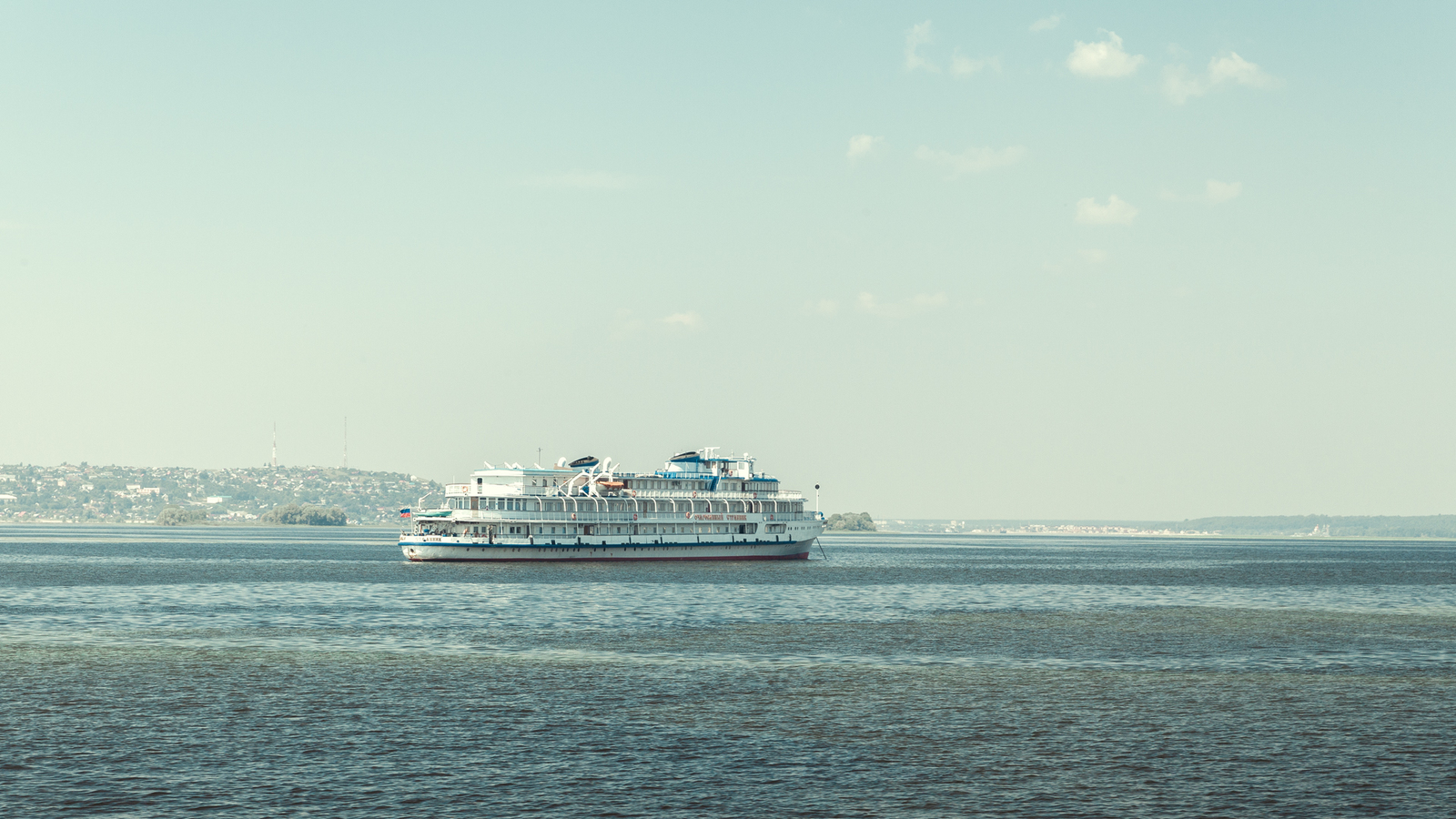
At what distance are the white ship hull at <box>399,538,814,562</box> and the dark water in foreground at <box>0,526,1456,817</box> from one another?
43.4 metres

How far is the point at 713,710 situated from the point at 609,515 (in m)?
Result: 95.9

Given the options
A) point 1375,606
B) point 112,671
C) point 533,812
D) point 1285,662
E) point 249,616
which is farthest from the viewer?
point 1375,606

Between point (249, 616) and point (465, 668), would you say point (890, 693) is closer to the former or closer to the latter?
point (465, 668)

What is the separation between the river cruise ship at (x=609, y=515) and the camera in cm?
13100

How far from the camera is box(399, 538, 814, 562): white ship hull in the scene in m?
131

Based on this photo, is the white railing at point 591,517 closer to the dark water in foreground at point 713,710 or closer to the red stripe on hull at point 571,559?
the red stripe on hull at point 571,559

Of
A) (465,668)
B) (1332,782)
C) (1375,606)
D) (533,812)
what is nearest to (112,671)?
(465,668)

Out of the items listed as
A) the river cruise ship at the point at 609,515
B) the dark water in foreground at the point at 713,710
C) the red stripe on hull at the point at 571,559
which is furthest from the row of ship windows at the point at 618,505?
the dark water in foreground at the point at 713,710

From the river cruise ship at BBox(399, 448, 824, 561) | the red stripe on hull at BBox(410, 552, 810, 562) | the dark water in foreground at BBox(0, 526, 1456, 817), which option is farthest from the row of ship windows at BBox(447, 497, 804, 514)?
the dark water in foreground at BBox(0, 526, 1456, 817)

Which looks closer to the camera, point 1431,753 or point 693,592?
point 1431,753

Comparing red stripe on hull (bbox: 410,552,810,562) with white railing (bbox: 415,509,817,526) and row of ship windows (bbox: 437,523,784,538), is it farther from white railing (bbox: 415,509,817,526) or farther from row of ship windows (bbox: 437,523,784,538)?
white railing (bbox: 415,509,817,526)

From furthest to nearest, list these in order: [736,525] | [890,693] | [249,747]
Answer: [736,525]
[890,693]
[249,747]

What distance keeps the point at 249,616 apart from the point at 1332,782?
201ft

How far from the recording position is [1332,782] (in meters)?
30.4
